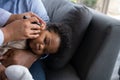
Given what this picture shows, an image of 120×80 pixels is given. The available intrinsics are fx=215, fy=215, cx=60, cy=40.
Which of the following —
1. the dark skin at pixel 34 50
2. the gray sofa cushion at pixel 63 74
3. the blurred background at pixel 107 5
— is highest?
the dark skin at pixel 34 50

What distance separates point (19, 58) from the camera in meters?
1.24

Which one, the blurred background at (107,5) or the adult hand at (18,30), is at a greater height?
the adult hand at (18,30)

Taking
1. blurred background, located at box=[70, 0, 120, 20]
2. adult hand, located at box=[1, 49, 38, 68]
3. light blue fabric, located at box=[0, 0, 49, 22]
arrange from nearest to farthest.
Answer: adult hand, located at box=[1, 49, 38, 68], light blue fabric, located at box=[0, 0, 49, 22], blurred background, located at box=[70, 0, 120, 20]

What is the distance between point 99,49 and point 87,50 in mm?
101

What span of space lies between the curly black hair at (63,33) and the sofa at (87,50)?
32 millimetres

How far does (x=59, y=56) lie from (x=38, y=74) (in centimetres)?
19

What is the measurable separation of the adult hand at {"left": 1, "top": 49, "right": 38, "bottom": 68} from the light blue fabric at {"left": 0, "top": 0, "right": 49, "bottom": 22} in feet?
1.20

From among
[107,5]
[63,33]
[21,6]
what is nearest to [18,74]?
[63,33]

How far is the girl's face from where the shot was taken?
122 cm

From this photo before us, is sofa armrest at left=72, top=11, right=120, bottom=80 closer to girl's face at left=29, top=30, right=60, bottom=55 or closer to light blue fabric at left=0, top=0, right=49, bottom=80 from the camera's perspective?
girl's face at left=29, top=30, right=60, bottom=55

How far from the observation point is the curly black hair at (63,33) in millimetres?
1301

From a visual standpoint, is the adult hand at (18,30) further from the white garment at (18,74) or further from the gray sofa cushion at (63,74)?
the gray sofa cushion at (63,74)

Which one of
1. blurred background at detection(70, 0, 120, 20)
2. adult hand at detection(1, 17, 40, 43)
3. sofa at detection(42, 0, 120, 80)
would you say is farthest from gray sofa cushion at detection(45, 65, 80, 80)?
blurred background at detection(70, 0, 120, 20)

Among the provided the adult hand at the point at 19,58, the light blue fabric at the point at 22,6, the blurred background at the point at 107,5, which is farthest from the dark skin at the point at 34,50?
the blurred background at the point at 107,5
